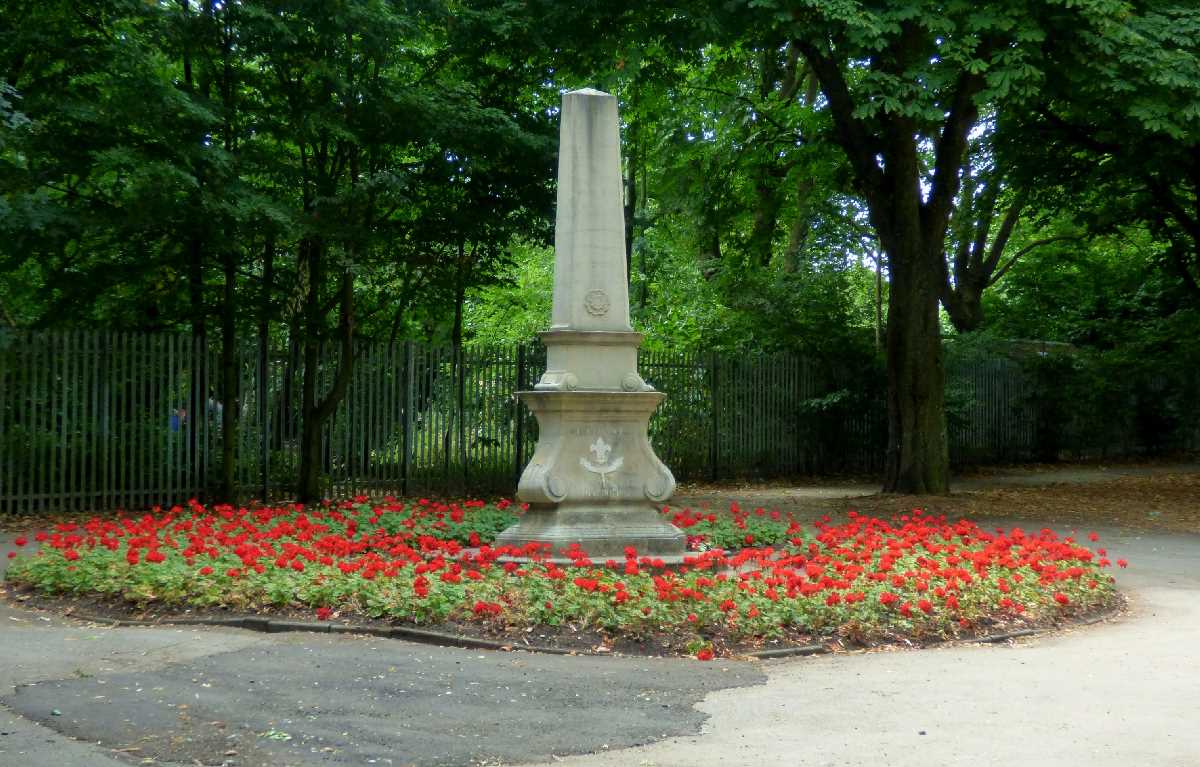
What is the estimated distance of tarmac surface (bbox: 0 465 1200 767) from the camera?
17.5 ft

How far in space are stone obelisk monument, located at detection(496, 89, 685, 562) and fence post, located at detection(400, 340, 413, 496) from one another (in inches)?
305

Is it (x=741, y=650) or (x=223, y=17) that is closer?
(x=741, y=650)

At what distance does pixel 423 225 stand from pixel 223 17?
415 centimetres

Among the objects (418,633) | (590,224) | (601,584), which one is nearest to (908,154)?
(590,224)

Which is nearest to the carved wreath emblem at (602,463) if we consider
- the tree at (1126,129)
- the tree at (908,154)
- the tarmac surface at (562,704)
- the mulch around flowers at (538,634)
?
the mulch around flowers at (538,634)

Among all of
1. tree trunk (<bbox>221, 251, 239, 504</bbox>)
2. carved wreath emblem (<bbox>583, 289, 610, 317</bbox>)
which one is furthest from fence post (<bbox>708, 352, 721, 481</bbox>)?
carved wreath emblem (<bbox>583, 289, 610, 317</bbox>)

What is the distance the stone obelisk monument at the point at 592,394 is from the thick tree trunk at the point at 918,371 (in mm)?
8101

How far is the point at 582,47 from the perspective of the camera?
17734 mm

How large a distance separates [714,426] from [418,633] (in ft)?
48.3

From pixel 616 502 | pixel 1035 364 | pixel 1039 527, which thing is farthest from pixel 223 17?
pixel 1035 364

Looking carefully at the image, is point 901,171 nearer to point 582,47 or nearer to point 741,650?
point 582,47

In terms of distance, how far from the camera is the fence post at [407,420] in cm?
1823

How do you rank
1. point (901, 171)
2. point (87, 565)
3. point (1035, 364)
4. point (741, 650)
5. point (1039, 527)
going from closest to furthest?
point (741, 650) → point (87, 565) → point (1039, 527) → point (901, 171) → point (1035, 364)

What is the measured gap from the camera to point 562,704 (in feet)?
20.2
